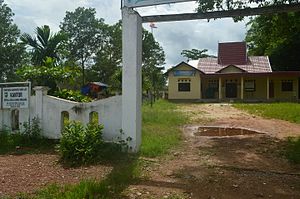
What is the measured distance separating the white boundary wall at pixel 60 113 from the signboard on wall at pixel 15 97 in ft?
0.50

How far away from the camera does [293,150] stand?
28.1ft

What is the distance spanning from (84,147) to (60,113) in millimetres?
2010

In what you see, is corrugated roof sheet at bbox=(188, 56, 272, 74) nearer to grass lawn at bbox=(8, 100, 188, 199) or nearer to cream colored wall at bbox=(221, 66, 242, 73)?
cream colored wall at bbox=(221, 66, 242, 73)

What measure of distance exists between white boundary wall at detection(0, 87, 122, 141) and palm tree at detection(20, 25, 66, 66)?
5.76m

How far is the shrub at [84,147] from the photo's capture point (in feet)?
24.5

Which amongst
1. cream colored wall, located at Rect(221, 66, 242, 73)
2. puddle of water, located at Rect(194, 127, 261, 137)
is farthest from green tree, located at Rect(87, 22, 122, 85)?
puddle of water, located at Rect(194, 127, 261, 137)

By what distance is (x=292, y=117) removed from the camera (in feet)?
53.8

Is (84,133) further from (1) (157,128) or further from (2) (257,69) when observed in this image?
(2) (257,69)

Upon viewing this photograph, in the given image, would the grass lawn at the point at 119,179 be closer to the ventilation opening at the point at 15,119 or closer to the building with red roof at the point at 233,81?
the ventilation opening at the point at 15,119

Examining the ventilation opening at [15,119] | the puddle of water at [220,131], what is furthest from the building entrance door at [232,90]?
the ventilation opening at [15,119]

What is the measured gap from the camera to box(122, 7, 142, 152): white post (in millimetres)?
8086

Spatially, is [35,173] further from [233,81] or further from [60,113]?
[233,81]

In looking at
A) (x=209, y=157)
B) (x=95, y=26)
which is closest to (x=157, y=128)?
(x=209, y=157)

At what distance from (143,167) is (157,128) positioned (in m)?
5.57
